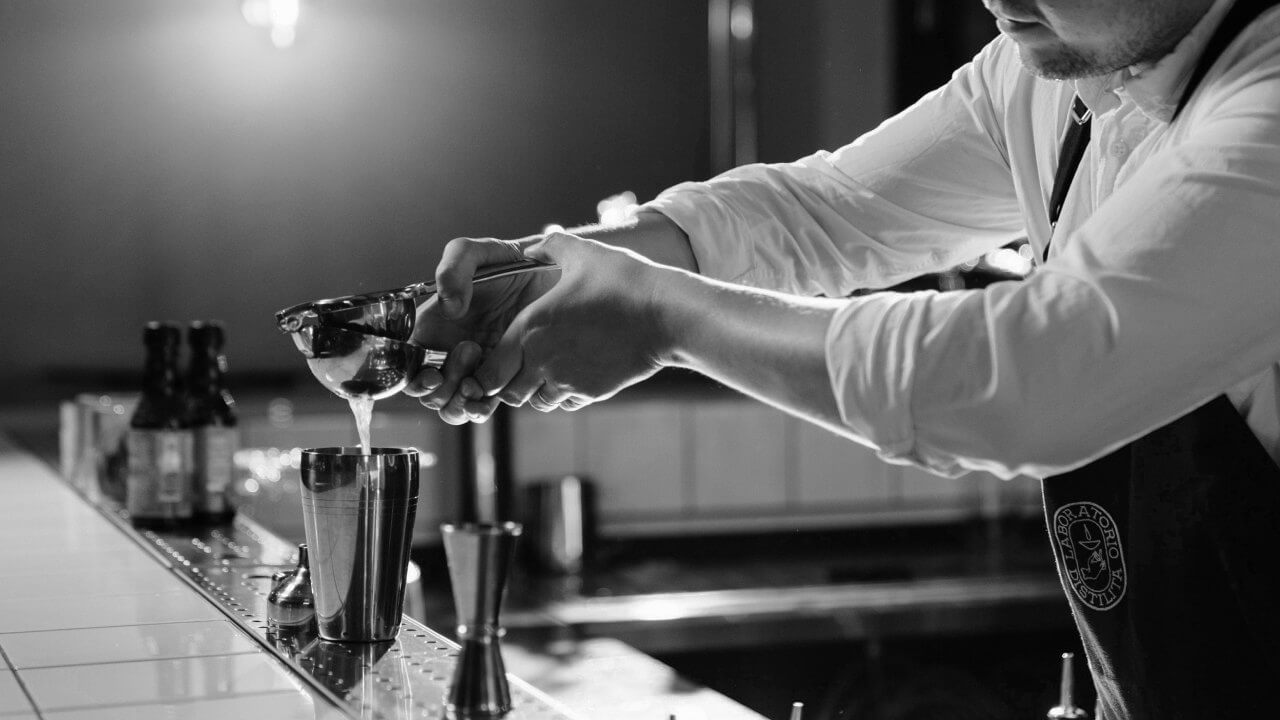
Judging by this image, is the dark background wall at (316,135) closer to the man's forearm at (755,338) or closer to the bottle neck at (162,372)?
the bottle neck at (162,372)

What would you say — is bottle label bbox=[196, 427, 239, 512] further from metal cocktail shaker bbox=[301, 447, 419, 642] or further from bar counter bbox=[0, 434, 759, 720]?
metal cocktail shaker bbox=[301, 447, 419, 642]

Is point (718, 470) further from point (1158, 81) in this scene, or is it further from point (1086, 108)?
point (1158, 81)

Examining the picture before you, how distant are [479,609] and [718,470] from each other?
263 cm

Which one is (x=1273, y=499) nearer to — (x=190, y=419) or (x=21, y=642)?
(x=21, y=642)

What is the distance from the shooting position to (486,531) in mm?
768

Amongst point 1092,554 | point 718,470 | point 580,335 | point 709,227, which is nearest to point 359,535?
point 580,335

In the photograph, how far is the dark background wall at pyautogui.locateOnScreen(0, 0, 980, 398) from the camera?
3.34 meters

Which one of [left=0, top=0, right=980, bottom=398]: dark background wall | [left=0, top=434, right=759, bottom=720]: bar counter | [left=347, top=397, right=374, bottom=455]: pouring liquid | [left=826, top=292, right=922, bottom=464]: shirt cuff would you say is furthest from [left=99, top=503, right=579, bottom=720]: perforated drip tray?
[left=0, top=0, right=980, bottom=398]: dark background wall

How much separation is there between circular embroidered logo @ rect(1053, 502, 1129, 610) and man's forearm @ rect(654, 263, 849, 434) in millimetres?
346

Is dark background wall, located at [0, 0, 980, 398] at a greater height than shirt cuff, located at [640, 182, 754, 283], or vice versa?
dark background wall, located at [0, 0, 980, 398]

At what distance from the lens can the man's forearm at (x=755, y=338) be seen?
2.76ft

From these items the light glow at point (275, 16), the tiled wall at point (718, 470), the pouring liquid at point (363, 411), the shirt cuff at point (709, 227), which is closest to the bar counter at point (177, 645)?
the pouring liquid at point (363, 411)

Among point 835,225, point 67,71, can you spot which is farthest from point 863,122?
point 835,225

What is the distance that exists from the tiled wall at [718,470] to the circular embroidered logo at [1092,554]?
2.19m
